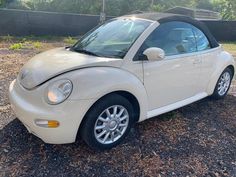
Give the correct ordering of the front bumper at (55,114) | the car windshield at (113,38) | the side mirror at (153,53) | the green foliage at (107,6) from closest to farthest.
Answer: the front bumper at (55,114) → the side mirror at (153,53) → the car windshield at (113,38) → the green foliage at (107,6)

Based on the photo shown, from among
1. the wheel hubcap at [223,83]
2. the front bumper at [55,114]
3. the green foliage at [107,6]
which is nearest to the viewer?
the front bumper at [55,114]

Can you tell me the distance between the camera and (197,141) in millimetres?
3377

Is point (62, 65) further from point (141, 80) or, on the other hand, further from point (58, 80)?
point (141, 80)

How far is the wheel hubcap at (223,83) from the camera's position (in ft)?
15.0

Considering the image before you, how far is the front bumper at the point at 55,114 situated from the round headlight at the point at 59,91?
5 centimetres

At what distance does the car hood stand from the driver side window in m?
0.47

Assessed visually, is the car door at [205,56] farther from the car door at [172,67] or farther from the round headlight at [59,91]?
the round headlight at [59,91]

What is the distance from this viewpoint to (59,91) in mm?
2695

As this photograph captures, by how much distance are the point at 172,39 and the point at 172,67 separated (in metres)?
0.41

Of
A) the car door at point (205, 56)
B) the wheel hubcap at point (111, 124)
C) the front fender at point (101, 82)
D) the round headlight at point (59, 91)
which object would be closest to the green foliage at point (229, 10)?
the car door at point (205, 56)

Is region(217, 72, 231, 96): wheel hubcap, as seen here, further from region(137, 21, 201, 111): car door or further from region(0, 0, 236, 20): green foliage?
region(0, 0, 236, 20): green foliage

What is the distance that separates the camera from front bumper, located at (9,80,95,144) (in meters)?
2.62

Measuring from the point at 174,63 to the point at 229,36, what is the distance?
42.9 feet

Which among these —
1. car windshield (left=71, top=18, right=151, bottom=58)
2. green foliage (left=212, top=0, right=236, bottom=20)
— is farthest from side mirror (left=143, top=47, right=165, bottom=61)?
green foliage (left=212, top=0, right=236, bottom=20)
